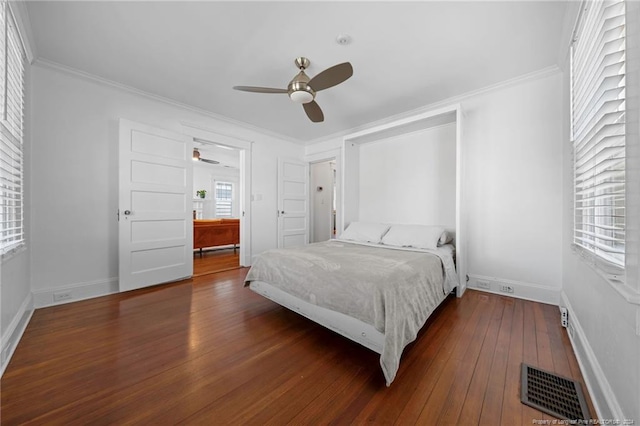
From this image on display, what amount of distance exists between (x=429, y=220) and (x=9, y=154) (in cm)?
437

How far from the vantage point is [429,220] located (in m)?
3.57

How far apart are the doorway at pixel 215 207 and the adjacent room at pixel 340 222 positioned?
28.8 inches

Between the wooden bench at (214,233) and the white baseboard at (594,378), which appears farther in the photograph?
the wooden bench at (214,233)

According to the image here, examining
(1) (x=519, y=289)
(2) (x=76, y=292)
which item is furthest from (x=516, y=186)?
(2) (x=76, y=292)

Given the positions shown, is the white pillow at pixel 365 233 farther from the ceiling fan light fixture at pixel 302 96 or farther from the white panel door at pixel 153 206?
the white panel door at pixel 153 206

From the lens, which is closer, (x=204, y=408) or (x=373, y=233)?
(x=204, y=408)

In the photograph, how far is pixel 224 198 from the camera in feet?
29.1

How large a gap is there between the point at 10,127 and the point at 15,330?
1562mm

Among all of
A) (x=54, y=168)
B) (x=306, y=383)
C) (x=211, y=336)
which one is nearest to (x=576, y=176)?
(x=306, y=383)

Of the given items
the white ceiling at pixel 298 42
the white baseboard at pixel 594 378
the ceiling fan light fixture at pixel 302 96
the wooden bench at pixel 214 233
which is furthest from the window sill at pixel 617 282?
the wooden bench at pixel 214 233

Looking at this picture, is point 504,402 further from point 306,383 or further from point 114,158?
point 114,158

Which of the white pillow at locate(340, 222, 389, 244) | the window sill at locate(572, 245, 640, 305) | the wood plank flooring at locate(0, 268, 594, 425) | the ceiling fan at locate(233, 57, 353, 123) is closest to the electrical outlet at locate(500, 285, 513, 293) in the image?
the wood plank flooring at locate(0, 268, 594, 425)

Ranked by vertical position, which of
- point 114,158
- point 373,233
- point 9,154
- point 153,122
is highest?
point 153,122

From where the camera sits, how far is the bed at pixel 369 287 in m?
1.53
